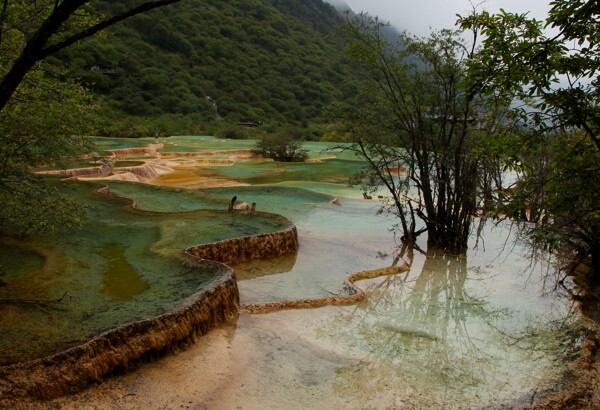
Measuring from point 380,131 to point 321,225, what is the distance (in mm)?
2892

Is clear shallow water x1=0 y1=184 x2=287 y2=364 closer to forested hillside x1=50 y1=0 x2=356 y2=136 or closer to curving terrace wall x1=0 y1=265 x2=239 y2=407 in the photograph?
curving terrace wall x1=0 y1=265 x2=239 y2=407

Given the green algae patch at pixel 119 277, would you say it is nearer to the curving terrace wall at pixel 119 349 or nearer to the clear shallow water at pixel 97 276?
the clear shallow water at pixel 97 276

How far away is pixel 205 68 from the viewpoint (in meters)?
58.2

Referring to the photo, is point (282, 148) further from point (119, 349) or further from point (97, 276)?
point (119, 349)

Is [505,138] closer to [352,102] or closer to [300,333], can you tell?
[300,333]

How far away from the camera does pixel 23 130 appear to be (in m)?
5.66

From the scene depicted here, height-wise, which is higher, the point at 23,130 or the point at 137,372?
the point at 23,130

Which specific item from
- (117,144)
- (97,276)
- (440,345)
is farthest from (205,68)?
(440,345)

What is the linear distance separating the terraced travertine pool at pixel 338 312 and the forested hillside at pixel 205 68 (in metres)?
30.6

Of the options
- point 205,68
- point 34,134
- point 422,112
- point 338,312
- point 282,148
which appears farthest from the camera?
point 205,68

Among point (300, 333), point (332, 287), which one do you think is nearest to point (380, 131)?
point (332, 287)

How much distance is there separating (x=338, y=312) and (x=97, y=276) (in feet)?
11.1

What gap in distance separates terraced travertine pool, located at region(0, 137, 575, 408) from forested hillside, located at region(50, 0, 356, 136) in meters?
30.6

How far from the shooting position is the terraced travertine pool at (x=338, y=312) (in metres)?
4.79
